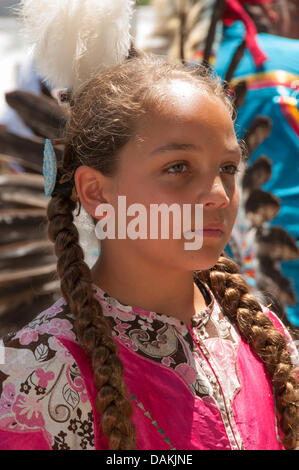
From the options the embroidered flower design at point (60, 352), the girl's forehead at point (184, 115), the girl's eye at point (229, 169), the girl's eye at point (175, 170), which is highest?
the girl's forehead at point (184, 115)

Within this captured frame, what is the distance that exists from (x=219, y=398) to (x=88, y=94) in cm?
64

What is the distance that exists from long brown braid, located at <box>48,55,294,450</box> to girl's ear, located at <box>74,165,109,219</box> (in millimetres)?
15

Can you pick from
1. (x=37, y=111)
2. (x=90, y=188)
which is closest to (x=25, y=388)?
(x=90, y=188)

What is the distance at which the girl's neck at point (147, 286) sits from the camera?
1.25 m

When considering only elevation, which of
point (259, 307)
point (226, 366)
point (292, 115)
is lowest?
point (226, 366)

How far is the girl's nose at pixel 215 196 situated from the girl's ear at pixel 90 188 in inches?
8.4

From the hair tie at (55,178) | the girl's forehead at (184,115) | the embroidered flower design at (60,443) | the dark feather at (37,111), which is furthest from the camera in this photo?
the dark feather at (37,111)

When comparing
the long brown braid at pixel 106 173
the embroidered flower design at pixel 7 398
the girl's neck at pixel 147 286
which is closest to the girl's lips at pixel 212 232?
the girl's neck at pixel 147 286

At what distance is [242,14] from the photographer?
2.85 metres

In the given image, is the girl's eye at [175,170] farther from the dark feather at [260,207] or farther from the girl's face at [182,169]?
the dark feather at [260,207]

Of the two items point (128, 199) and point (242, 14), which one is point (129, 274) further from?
point (242, 14)

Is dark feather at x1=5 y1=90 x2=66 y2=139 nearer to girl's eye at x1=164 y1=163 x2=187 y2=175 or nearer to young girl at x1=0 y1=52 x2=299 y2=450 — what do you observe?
young girl at x1=0 y1=52 x2=299 y2=450
